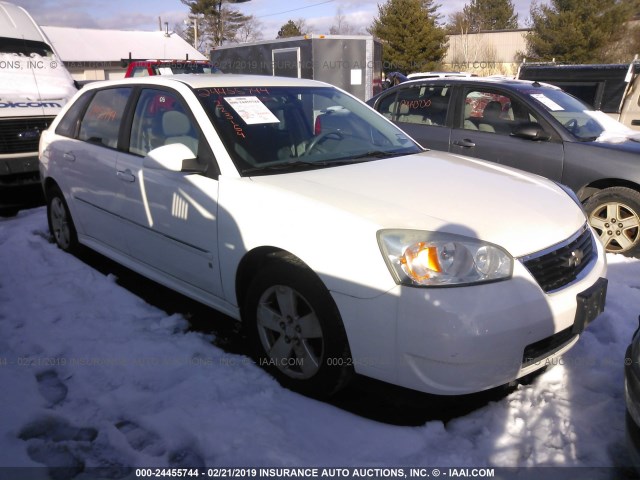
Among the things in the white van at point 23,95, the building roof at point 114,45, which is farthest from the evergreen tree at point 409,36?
the white van at point 23,95

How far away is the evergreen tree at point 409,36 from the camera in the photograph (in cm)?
3581

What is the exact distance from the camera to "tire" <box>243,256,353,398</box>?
250 centimetres

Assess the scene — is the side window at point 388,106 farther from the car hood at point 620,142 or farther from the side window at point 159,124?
the side window at point 159,124

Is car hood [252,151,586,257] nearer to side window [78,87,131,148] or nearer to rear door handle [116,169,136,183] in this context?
rear door handle [116,169,136,183]

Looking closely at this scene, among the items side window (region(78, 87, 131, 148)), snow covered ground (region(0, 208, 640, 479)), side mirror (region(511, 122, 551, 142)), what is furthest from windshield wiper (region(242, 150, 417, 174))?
side mirror (region(511, 122, 551, 142))

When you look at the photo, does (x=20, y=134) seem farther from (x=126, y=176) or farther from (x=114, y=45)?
(x=114, y=45)

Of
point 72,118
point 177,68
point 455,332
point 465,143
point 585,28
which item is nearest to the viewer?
point 455,332

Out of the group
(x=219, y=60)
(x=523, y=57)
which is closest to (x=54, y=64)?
(x=219, y=60)

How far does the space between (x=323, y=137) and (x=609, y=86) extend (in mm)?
6147

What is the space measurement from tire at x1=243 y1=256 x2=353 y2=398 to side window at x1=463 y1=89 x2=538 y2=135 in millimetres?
3722

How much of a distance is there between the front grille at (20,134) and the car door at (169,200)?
4008mm

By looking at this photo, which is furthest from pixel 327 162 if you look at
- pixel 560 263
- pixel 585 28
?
pixel 585 28

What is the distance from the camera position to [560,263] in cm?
253

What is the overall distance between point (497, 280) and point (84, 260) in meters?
3.78
